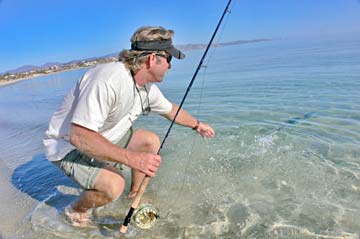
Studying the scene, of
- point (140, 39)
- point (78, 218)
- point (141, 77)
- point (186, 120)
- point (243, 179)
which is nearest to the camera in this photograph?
point (140, 39)

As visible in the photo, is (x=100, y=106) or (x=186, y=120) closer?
(x=100, y=106)

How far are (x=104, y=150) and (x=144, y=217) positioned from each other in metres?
0.90

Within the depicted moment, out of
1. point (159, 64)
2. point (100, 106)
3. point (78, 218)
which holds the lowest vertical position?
point (78, 218)

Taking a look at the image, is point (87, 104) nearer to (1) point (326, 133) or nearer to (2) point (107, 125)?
(2) point (107, 125)

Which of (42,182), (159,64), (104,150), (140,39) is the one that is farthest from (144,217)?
(42,182)

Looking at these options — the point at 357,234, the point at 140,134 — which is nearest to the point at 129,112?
the point at 140,134

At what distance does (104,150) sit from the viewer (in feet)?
8.82

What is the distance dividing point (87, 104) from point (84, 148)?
376mm

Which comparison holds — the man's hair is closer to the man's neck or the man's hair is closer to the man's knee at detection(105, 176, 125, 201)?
the man's neck

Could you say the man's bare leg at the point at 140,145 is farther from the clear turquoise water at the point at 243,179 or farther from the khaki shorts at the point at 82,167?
the khaki shorts at the point at 82,167

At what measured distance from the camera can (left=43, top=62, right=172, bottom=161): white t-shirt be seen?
2.67 m

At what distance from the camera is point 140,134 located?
383 cm

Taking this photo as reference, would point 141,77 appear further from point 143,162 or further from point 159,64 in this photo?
point 143,162

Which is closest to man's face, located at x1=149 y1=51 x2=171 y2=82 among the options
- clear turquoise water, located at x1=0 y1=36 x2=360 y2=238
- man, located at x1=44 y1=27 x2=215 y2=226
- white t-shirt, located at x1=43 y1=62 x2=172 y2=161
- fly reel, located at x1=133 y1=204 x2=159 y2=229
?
man, located at x1=44 y1=27 x2=215 y2=226
